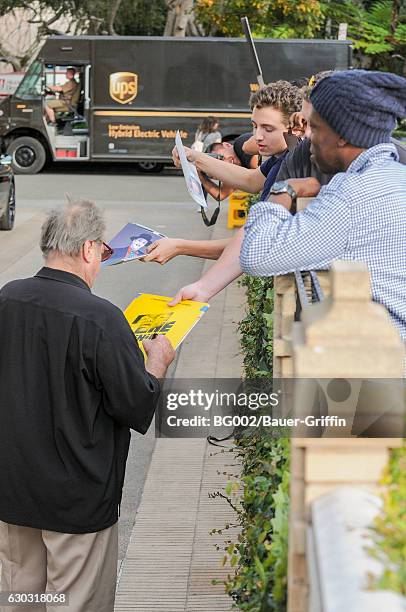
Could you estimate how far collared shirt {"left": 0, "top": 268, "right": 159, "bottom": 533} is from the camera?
3527 millimetres

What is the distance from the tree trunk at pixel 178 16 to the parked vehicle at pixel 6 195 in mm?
14516

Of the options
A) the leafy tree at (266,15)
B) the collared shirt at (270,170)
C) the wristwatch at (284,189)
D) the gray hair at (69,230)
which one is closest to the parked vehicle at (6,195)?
the collared shirt at (270,170)

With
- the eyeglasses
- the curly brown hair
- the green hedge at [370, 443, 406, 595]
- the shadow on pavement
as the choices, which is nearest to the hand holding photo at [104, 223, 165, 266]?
the eyeglasses

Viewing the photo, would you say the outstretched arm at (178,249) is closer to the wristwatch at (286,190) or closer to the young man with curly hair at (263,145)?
the young man with curly hair at (263,145)

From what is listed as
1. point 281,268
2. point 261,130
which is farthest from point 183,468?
point 281,268

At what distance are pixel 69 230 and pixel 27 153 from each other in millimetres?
21824

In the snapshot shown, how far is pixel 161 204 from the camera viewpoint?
65.6 ft

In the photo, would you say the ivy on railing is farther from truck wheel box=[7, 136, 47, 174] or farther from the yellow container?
truck wheel box=[7, 136, 47, 174]

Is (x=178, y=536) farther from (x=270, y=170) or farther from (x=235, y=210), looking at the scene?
(x=235, y=210)

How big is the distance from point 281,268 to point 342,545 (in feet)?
3.76

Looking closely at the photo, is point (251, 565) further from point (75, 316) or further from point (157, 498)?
point (157, 498)

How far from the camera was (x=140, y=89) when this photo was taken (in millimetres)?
24797

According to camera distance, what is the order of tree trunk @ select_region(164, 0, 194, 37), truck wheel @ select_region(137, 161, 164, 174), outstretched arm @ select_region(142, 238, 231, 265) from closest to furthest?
outstretched arm @ select_region(142, 238, 231, 265) < truck wheel @ select_region(137, 161, 164, 174) < tree trunk @ select_region(164, 0, 194, 37)

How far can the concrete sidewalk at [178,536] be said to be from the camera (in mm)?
4781
